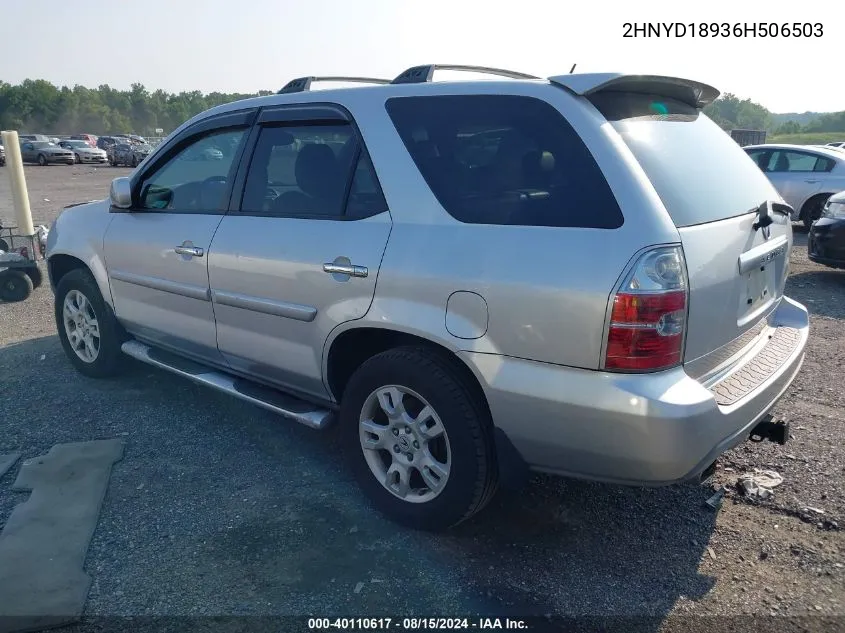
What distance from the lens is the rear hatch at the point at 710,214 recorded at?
2574 mm

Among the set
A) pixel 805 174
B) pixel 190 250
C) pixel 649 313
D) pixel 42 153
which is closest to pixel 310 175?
pixel 190 250

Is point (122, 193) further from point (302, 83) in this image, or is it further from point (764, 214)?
point (764, 214)

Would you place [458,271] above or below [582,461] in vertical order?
above

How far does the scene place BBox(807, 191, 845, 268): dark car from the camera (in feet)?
25.3

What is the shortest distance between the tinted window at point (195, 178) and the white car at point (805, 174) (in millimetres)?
10336

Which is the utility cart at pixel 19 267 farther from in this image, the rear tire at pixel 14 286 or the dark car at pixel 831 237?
the dark car at pixel 831 237

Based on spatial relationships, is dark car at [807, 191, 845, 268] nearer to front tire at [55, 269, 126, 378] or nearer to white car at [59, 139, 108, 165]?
front tire at [55, 269, 126, 378]

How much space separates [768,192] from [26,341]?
5843mm

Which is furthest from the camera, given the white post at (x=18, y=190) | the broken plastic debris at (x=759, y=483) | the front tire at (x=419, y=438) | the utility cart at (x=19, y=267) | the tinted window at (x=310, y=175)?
the white post at (x=18, y=190)

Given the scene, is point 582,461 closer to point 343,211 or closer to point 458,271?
point 458,271

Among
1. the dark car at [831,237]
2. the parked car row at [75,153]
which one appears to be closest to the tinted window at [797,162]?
the dark car at [831,237]

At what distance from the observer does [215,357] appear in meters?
4.07

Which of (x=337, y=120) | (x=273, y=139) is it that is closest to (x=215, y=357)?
(x=273, y=139)

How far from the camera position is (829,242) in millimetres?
7797
